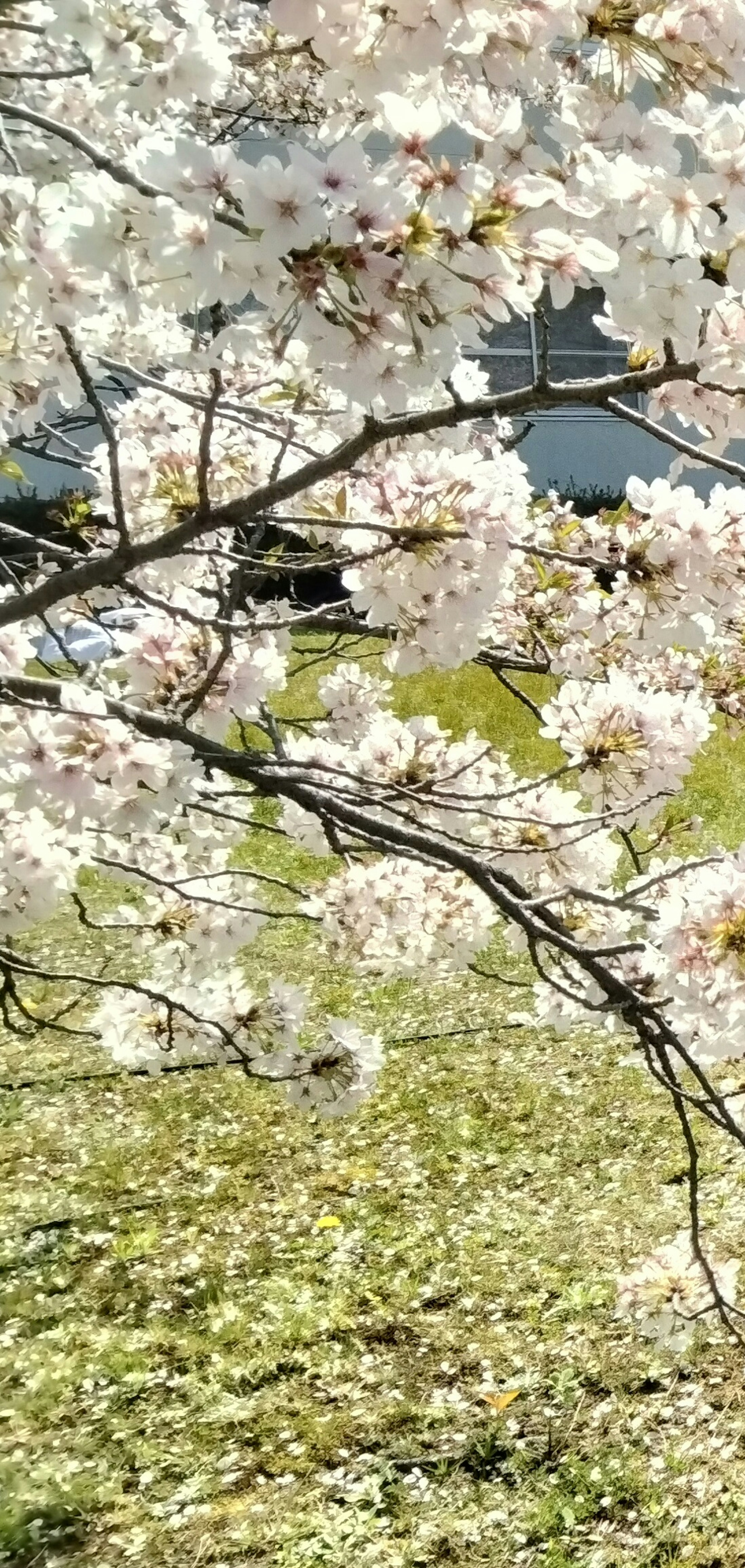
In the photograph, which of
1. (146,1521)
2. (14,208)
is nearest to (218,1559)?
(146,1521)

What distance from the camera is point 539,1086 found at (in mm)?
4211

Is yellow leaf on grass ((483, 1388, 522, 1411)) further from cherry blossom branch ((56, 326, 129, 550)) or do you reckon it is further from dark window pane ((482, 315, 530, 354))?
dark window pane ((482, 315, 530, 354))

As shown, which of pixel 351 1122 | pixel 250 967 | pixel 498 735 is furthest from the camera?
pixel 498 735

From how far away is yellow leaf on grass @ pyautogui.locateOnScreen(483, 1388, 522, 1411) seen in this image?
9.01 feet

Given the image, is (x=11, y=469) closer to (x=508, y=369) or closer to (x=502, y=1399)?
(x=502, y=1399)

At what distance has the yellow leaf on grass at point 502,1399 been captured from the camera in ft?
9.01

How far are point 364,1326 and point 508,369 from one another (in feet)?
37.2

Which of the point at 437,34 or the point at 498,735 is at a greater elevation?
the point at 498,735

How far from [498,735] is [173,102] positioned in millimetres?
6027

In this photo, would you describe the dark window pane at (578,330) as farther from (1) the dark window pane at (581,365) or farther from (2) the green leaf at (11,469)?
(2) the green leaf at (11,469)

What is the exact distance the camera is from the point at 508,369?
1259 centimetres

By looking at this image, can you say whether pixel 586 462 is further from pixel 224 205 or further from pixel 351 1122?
pixel 224 205

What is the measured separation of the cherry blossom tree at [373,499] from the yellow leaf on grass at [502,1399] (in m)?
0.76

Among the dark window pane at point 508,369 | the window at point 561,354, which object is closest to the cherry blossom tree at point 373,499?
the window at point 561,354
